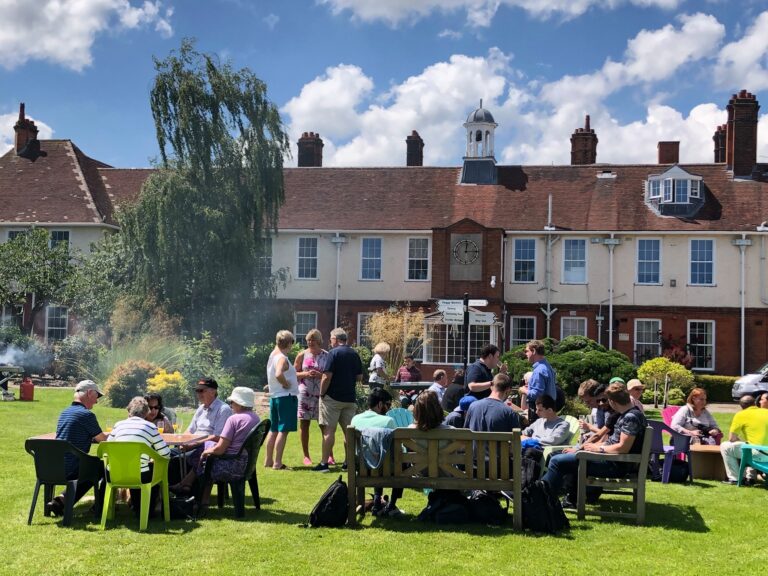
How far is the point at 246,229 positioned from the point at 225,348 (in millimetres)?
3723

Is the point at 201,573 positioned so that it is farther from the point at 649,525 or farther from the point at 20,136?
the point at 20,136

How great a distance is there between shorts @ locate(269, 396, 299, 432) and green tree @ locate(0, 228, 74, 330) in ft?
67.0

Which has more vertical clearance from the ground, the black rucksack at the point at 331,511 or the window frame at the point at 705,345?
the window frame at the point at 705,345

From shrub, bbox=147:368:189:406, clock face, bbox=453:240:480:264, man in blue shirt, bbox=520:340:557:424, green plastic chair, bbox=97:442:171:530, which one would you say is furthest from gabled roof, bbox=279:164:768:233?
green plastic chair, bbox=97:442:171:530

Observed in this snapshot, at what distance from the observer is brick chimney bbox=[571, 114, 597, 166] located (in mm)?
37188

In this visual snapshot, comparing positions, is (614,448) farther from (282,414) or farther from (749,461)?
(282,414)

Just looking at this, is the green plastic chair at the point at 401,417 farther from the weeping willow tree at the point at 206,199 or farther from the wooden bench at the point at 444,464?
the weeping willow tree at the point at 206,199

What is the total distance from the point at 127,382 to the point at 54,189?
18.3 m

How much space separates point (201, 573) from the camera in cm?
683

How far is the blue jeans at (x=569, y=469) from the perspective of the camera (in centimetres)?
927

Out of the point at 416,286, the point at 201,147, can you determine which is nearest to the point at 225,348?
the point at 201,147

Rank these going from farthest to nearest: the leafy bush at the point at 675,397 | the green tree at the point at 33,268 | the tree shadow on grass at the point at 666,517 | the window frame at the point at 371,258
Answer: the window frame at the point at 371,258, the green tree at the point at 33,268, the leafy bush at the point at 675,397, the tree shadow on grass at the point at 666,517

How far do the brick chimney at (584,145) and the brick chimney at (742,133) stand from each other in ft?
17.8

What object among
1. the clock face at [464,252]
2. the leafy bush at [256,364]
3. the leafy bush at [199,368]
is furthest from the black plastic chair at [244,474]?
the clock face at [464,252]
